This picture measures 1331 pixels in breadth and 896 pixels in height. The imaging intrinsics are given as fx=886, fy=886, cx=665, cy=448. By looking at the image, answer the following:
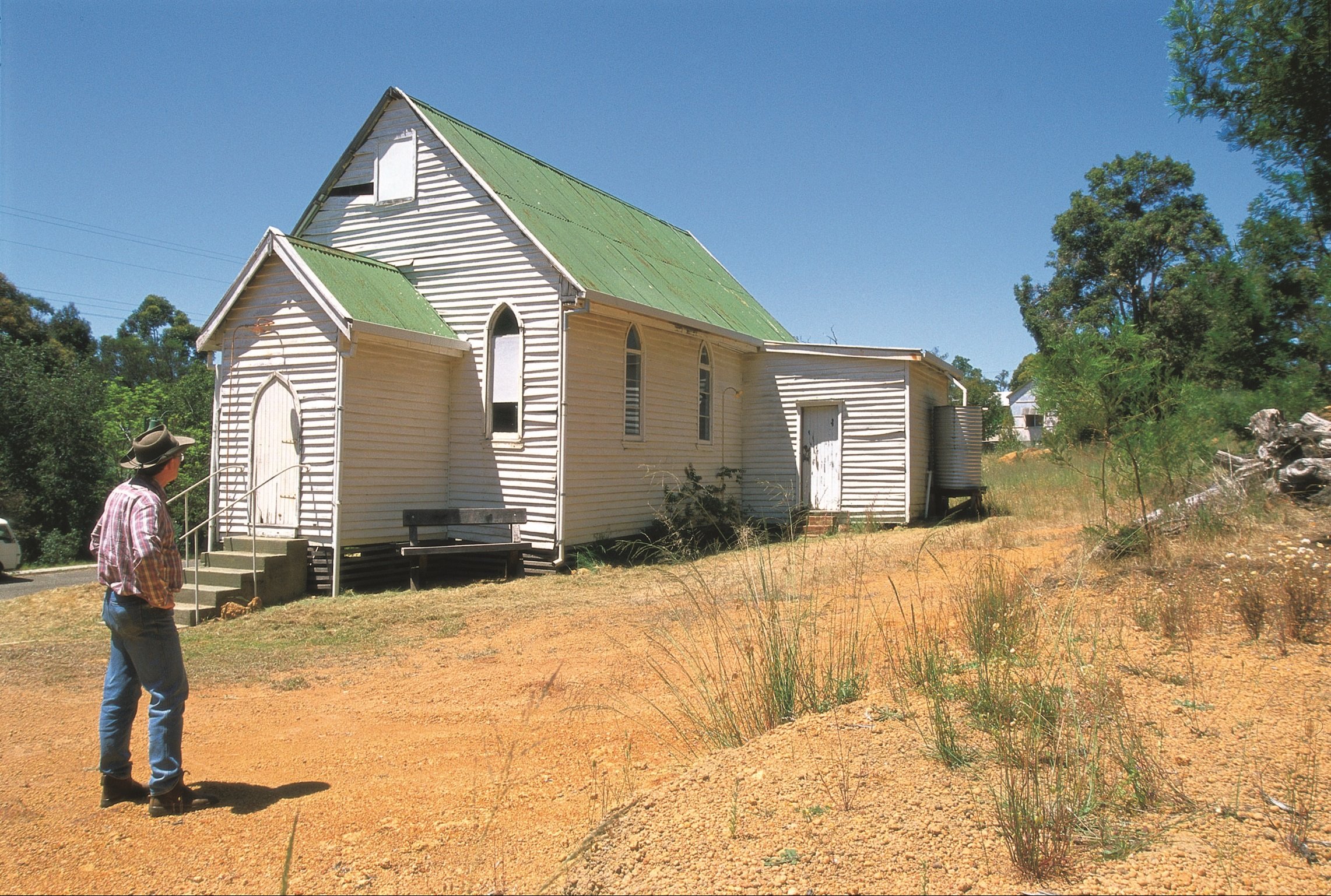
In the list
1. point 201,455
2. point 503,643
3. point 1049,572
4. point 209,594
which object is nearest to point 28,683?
point 209,594

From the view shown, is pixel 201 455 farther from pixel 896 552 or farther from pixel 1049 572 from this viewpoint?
pixel 1049 572

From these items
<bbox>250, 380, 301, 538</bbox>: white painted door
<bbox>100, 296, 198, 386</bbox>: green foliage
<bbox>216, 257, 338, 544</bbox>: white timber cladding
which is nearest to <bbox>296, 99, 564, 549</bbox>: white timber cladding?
<bbox>216, 257, 338, 544</bbox>: white timber cladding

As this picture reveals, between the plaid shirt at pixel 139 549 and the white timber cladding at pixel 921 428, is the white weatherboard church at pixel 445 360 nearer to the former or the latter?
the white timber cladding at pixel 921 428

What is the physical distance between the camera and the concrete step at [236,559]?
12.2 metres

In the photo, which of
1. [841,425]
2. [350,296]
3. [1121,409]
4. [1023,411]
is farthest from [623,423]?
[1023,411]

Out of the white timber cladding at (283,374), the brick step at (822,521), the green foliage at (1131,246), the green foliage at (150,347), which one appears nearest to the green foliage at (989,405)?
the green foliage at (1131,246)

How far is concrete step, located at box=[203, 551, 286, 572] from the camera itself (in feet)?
40.1

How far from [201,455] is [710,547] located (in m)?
19.1

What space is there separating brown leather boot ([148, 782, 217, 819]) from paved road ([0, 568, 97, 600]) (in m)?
20.7

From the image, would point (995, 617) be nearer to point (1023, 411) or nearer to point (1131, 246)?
point (1131, 246)

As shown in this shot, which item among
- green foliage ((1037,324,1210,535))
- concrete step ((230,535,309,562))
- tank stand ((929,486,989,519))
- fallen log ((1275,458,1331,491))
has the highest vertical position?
green foliage ((1037,324,1210,535))

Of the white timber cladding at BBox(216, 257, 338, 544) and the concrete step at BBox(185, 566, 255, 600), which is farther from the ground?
the white timber cladding at BBox(216, 257, 338, 544)

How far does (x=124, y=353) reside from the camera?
205 feet

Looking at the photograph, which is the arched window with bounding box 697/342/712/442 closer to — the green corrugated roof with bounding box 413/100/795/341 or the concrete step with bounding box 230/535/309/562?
the green corrugated roof with bounding box 413/100/795/341
